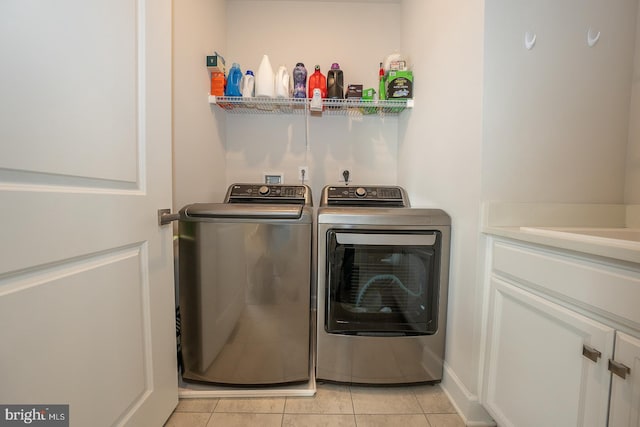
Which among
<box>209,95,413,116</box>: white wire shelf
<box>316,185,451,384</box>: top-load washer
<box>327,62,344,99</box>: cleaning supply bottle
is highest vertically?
<box>327,62,344,99</box>: cleaning supply bottle

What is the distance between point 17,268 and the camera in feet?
1.83

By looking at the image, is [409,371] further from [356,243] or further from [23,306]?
[23,306]

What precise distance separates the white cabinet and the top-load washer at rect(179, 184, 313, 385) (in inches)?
31.4

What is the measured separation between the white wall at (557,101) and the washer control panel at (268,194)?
1030 mm

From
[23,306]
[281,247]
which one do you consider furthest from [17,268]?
[281,247]

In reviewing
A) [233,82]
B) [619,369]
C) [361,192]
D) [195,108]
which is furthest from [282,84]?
[619,369]

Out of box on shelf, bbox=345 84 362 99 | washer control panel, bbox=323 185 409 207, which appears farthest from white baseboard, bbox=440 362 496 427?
box on shelf, bbox=345 84 362 99

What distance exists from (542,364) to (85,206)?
1444 mm

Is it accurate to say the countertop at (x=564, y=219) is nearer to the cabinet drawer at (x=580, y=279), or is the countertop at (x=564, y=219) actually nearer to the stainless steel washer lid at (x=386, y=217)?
the cabinet drawer at (x=580, y=279)

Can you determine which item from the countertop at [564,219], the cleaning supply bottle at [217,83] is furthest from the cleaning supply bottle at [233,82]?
the countertop at [564,219]

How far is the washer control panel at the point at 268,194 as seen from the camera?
168 cm

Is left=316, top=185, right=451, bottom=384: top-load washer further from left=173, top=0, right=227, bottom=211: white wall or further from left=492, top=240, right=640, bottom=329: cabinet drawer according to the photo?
left=173, top=0, right=227, bottom=211: white wall

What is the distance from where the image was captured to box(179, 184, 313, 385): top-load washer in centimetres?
122

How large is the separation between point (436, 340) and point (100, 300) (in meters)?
1.40
